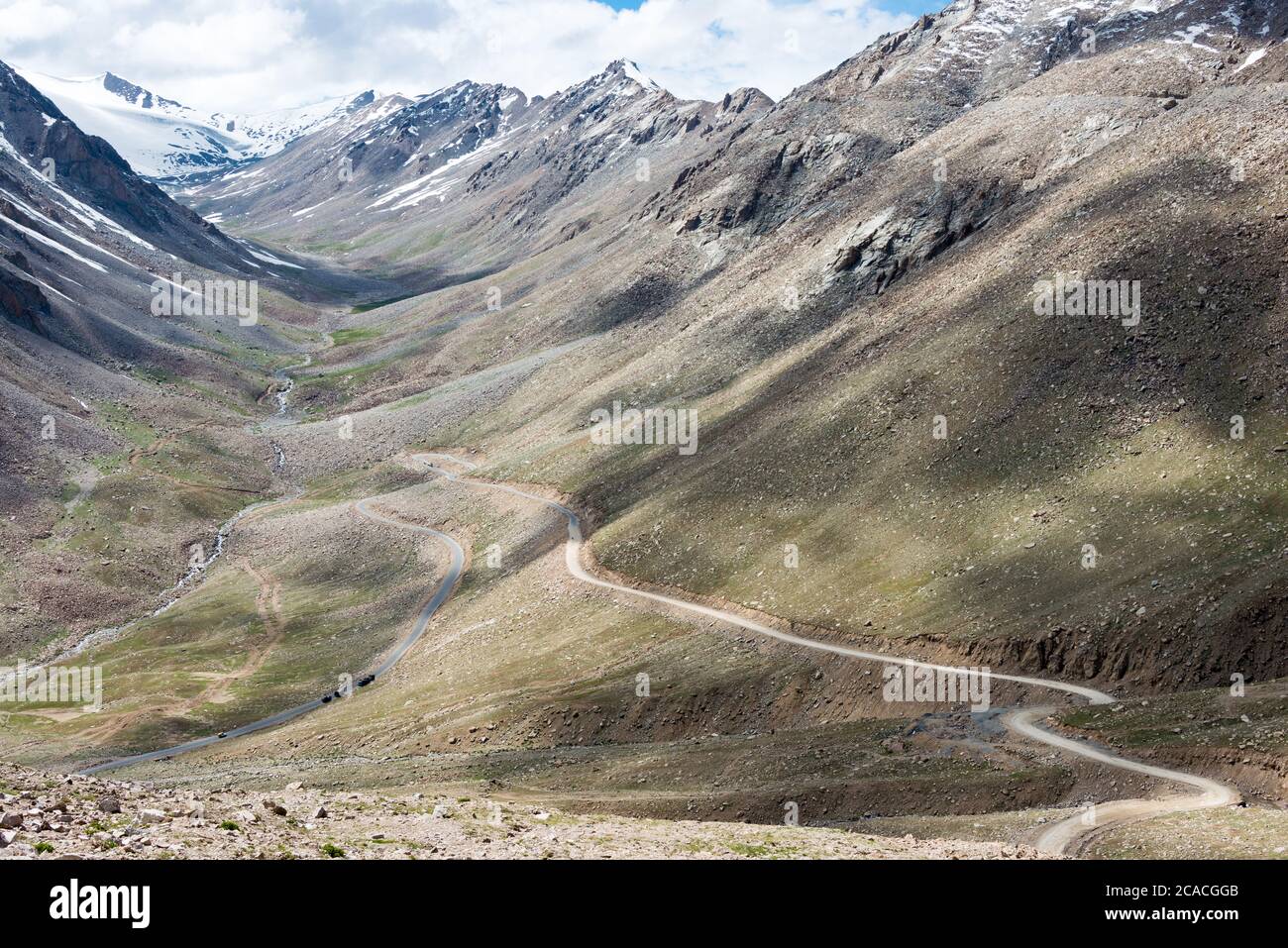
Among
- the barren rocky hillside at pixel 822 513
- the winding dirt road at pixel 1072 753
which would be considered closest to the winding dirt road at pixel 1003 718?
the winding dirt road at pixel 1072 753

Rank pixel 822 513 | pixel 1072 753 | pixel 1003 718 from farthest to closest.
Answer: pixel 822 513
pixel 1003 718
pixel 1072 753

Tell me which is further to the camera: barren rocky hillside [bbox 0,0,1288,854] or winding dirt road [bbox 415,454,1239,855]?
barren rocky hillside [bbox 0,0,1288,854]

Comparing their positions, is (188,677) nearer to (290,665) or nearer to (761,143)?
(290,665)

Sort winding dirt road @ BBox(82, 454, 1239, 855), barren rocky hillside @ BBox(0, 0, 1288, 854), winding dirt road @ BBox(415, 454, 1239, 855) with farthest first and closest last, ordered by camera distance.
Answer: barren rocky hillside @ BBox(0, 0, 1288, 854) < winding dirt road @ BBox(82, 454, 1239, 855) < winding dirt road @ BBox(415, 454, 1239, 855)

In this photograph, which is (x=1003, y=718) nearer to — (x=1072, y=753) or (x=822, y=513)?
(x=1072, y=753)

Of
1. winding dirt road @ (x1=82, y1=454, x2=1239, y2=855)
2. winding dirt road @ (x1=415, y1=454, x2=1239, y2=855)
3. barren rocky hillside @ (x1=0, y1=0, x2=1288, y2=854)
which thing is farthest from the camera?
barren rocky hillside @ (x1=0, y1=0, x2=1288, y2=854)

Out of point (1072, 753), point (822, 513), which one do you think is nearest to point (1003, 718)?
point (1072, 753)

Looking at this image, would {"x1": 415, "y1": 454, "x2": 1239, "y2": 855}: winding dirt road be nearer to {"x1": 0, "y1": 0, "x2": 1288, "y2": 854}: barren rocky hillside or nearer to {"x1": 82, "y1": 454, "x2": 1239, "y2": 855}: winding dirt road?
{"x1": 82, "y1": 454, "x2": 1239, "y2": 855}: winding dirt road

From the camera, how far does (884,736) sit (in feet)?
143

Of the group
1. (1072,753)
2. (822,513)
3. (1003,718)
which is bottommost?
(1072,753)

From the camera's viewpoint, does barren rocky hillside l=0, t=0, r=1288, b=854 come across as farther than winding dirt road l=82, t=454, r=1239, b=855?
Yes

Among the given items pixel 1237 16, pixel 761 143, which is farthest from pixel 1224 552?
pixel 761 143

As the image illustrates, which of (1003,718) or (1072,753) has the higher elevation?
(1003,718)

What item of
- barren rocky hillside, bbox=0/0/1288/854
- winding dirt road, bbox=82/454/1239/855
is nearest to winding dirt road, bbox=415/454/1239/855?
winding dirt road, bbox=82/454/1239/855
